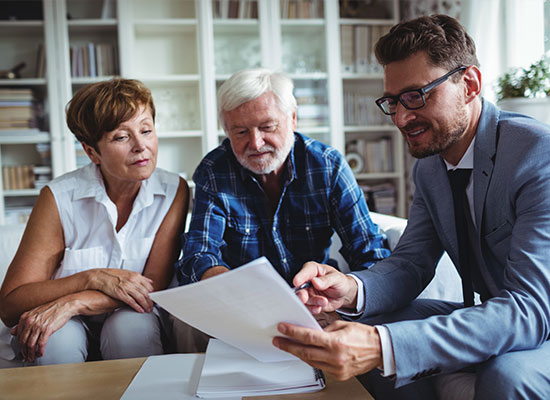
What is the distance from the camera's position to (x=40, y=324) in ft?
4.07

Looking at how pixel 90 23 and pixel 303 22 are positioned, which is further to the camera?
pixel 303 22

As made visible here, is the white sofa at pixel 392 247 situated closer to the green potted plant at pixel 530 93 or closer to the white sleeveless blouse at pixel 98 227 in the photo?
the white sleeveless blouse at pixel 98 227

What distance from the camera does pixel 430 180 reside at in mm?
1195

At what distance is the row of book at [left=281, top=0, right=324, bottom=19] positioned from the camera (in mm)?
3498

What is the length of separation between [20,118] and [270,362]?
301 centimetres

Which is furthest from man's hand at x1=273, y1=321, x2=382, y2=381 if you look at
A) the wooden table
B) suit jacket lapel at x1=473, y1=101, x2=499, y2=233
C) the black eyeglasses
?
the black eyeglasses

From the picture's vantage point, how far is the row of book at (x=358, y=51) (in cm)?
358

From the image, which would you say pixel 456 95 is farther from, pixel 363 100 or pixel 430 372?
pixel 363 100

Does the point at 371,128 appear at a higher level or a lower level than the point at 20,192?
higher

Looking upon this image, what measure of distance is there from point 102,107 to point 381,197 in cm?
262

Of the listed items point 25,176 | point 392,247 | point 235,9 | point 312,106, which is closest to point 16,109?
point 25,176

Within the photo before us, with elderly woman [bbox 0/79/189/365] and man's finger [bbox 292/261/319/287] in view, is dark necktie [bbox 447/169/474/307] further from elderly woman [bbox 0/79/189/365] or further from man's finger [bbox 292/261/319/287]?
elderly woman [bbox 0/79/189/365]

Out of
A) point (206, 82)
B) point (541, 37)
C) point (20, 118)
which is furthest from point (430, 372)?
point (20, 118)

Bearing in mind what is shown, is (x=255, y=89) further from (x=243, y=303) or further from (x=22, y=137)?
(x=22, y=137)
